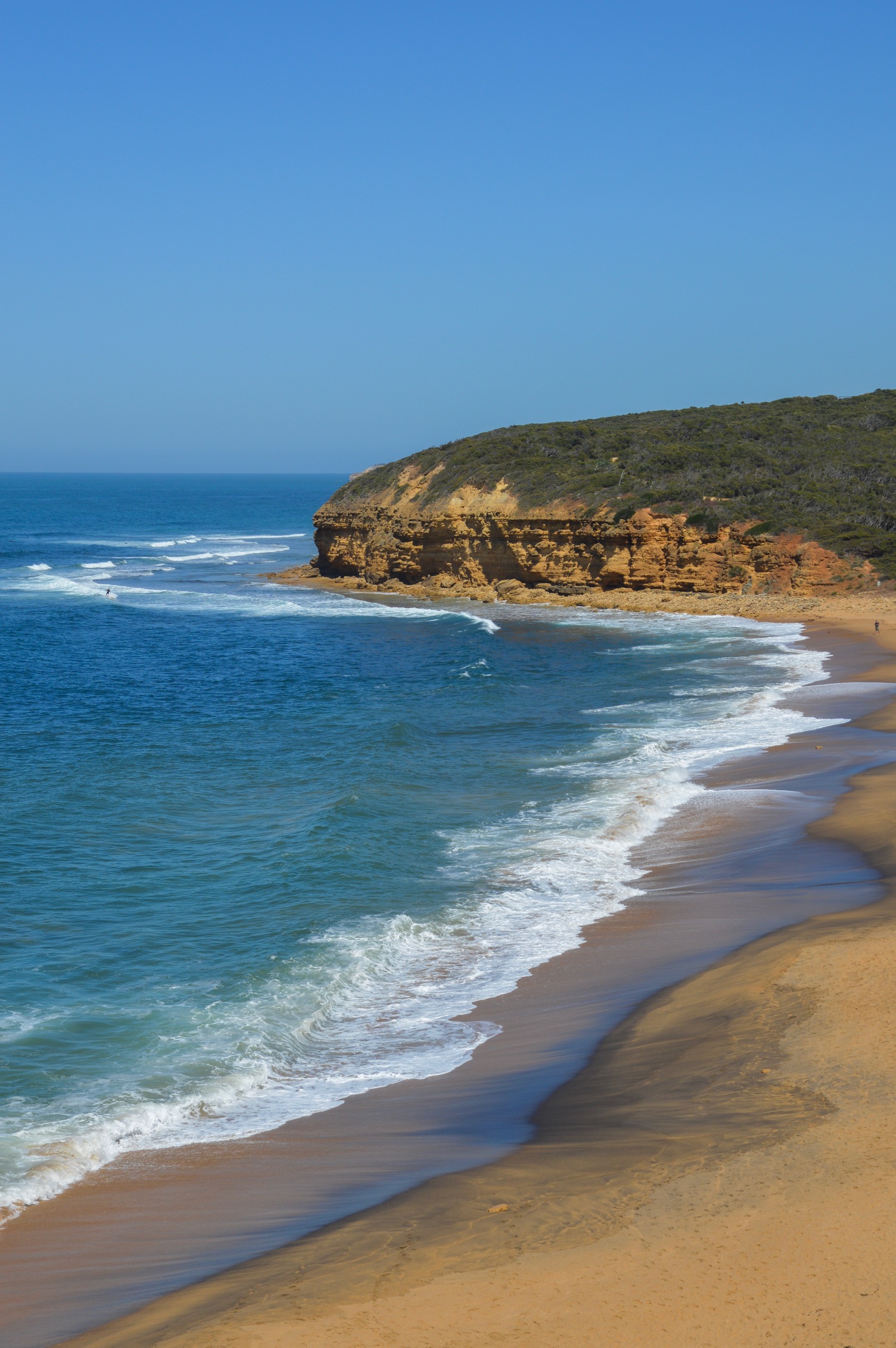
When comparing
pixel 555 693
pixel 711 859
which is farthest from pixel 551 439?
pixel 711 859

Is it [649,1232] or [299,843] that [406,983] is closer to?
[299,843]

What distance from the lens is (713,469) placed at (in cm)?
5612

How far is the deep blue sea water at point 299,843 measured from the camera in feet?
34.5

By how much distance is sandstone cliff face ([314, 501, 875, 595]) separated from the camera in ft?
159

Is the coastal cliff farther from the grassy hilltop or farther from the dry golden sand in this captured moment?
the dry golden sand

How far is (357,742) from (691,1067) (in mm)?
16855

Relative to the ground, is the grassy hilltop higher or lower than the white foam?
higher

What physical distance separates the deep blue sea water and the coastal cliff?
8.14 m

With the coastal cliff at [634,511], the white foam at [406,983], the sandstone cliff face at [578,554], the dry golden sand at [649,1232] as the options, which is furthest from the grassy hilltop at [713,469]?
the dry golden sand at [649,1232]

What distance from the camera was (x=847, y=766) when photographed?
65.7 feet

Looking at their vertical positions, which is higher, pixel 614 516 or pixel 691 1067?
pixel 614 516

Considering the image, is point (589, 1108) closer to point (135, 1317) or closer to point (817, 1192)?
point (817, 1192)

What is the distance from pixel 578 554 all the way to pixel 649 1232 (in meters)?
48.0

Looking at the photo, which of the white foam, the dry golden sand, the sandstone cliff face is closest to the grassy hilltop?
the sandstone cliff face
